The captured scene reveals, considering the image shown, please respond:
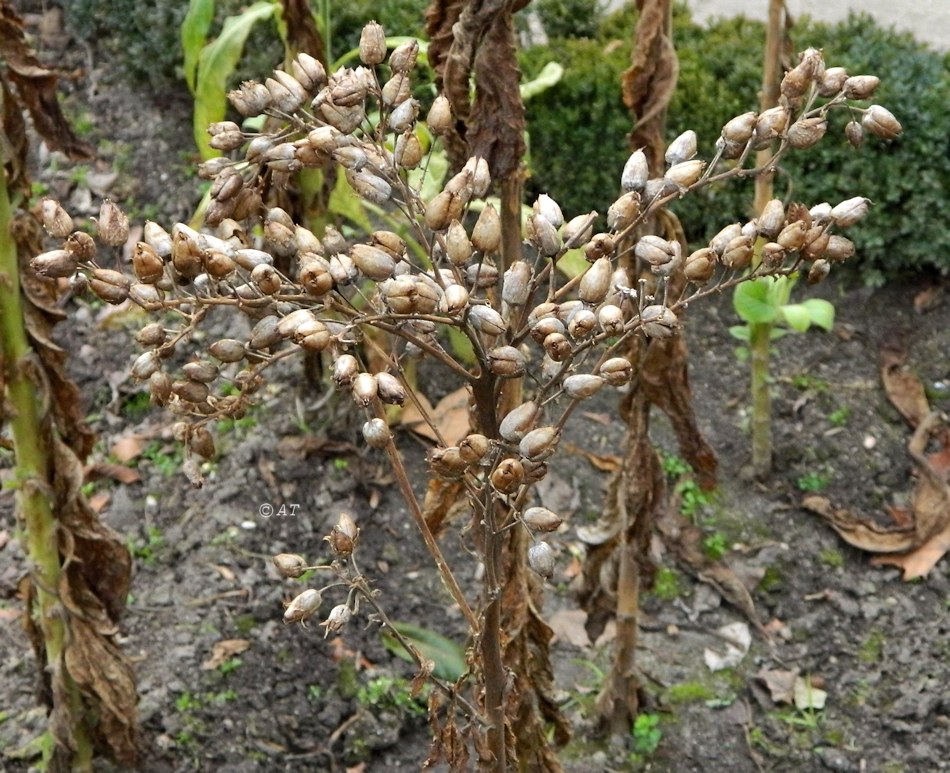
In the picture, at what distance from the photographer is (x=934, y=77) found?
3.32m

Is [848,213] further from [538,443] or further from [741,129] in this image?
[538,443]

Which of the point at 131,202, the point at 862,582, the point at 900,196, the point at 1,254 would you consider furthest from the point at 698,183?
the point at 131,202

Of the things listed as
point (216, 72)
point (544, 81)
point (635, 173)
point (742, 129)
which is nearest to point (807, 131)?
point (742, 129)

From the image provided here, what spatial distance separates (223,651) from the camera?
2492 mm

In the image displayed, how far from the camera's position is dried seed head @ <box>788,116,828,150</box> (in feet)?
4.00

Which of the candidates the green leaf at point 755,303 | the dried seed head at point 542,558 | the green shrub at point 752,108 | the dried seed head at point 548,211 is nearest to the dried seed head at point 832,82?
the dried seed head at point 548,211

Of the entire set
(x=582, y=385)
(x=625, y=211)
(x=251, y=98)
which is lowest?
(x=582, y=385)

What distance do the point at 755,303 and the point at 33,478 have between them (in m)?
1.49

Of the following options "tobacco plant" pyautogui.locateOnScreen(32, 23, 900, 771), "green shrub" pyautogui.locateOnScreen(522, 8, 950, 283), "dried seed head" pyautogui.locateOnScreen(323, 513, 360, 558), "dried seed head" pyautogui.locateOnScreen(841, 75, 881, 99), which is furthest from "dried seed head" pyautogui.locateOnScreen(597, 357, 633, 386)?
"green shrub" pyautogui.locateOnScreen(522, 8, 950, 283)

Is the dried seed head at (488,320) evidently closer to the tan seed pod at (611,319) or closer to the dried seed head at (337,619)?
the tan seed pod at (611,319)

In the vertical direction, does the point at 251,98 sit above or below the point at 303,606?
above

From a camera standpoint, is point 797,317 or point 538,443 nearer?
point 538,443

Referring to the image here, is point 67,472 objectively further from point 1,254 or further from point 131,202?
point 131,202

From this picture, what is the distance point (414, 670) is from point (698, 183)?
1565mm
